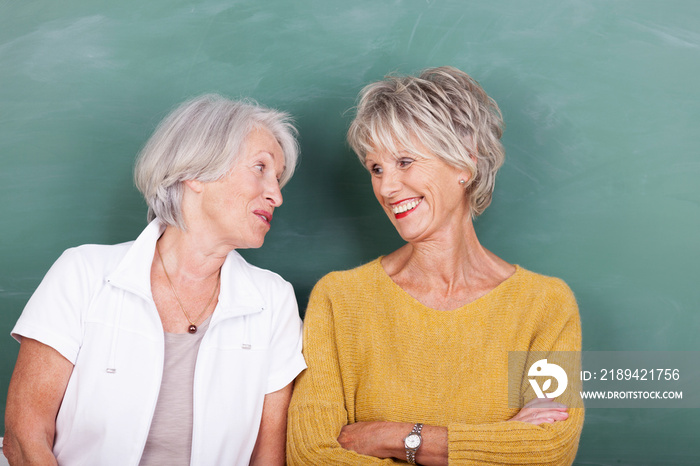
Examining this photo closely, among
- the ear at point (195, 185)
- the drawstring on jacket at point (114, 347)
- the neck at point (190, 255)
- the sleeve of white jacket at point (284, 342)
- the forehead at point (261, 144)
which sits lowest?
the sleeve of white jacket at point (284, 342)

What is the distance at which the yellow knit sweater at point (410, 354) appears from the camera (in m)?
1.92

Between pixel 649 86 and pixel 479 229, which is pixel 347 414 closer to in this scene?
pixel 479 229

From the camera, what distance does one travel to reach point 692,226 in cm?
222

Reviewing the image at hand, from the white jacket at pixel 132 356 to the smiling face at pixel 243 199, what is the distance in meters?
0.17

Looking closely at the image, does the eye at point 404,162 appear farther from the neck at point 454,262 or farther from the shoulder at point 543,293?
the shoulder at point 543,293

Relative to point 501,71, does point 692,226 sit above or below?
below

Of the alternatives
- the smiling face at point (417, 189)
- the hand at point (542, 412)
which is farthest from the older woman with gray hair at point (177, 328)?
the hand at point (542, 412)

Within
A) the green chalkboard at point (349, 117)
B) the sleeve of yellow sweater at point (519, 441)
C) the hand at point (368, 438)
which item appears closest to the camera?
the sleeve of yellow sweater at point (519, 441)

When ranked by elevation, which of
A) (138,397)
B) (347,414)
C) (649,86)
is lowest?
(347,414)

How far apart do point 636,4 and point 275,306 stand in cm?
153

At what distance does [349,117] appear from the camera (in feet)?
7.74

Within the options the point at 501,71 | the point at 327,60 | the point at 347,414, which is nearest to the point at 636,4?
the point at 501,71

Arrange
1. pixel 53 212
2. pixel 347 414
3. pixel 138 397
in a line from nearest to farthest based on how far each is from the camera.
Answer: pixel 138 397 < pixel 347 414 < pixel 53 212

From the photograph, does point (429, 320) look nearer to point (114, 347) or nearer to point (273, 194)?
point (273, 194)
